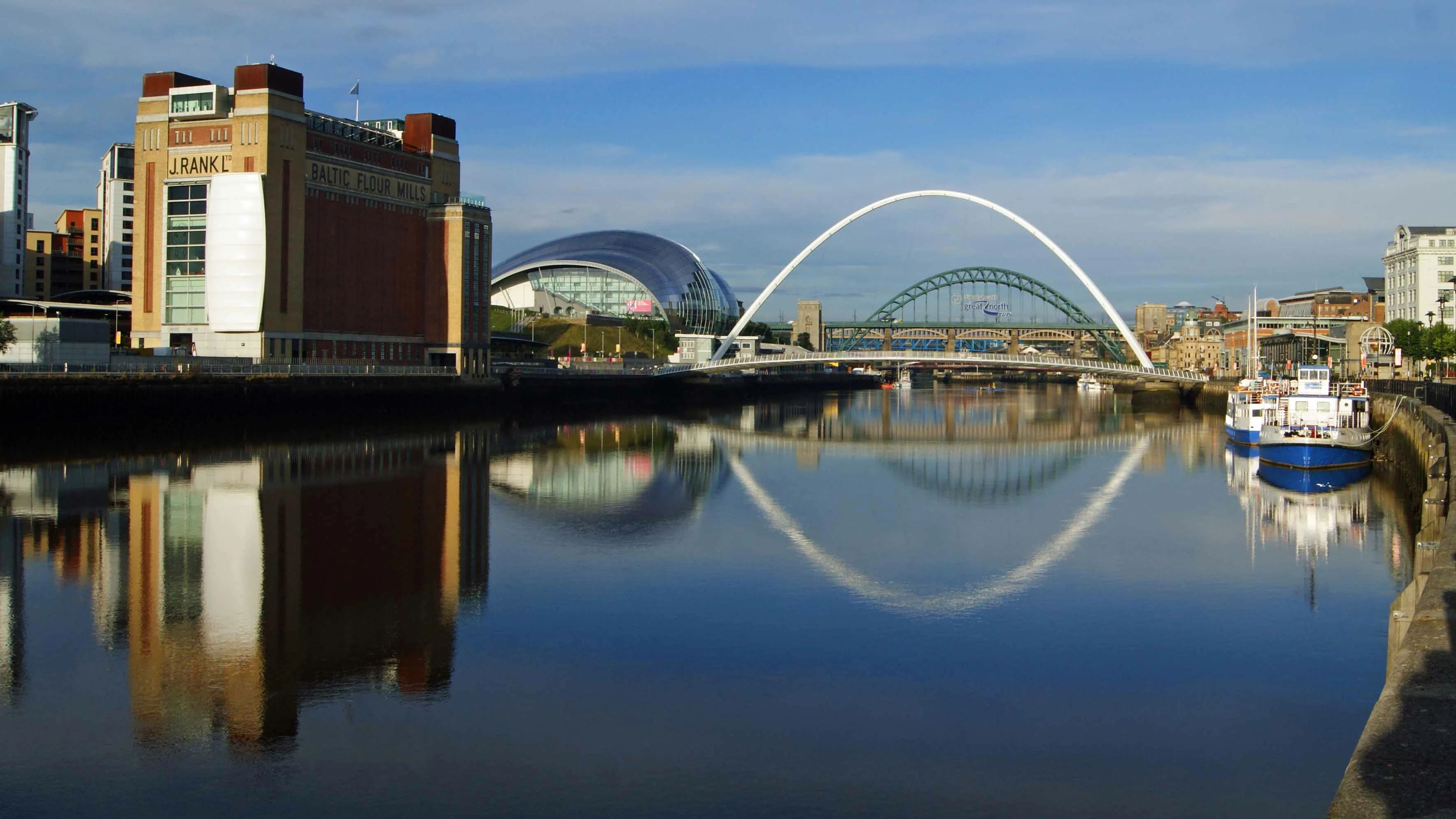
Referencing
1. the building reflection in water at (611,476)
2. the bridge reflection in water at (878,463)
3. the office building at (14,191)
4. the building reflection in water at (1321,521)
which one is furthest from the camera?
the office building at (14,191)

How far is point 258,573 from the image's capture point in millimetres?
18062

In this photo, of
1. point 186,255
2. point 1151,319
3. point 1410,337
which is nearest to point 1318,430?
point 1410,337

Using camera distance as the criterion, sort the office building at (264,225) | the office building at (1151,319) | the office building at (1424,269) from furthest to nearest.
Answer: the office building at (1151,319)
the office building at (1424,269)
the office building at (264,225)

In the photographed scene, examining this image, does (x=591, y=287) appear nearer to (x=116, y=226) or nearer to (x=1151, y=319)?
(x=116, y=226)

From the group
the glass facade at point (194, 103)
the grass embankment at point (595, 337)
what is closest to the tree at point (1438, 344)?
the grass embankment at point (595, 337)

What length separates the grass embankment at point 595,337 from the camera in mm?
101062

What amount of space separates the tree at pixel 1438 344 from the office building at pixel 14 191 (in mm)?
88109

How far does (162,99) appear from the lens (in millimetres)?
54062

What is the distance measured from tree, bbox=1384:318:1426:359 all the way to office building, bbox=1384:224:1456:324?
6.89 metres

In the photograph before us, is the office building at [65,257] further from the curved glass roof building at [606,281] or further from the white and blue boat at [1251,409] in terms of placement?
the white and blue boat at [1251,409]

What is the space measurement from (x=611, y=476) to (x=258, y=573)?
52.5 feet

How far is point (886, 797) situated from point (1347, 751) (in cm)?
419

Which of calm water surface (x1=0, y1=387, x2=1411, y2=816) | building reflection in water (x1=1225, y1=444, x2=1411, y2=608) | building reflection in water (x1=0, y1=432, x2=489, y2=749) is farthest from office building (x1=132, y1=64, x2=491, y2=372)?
building reflection in water (x1=1225, y1=444, x2=1411, y2=608)

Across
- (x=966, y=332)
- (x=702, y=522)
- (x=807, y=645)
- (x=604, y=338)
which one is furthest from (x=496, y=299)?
(x=807, y=645)
